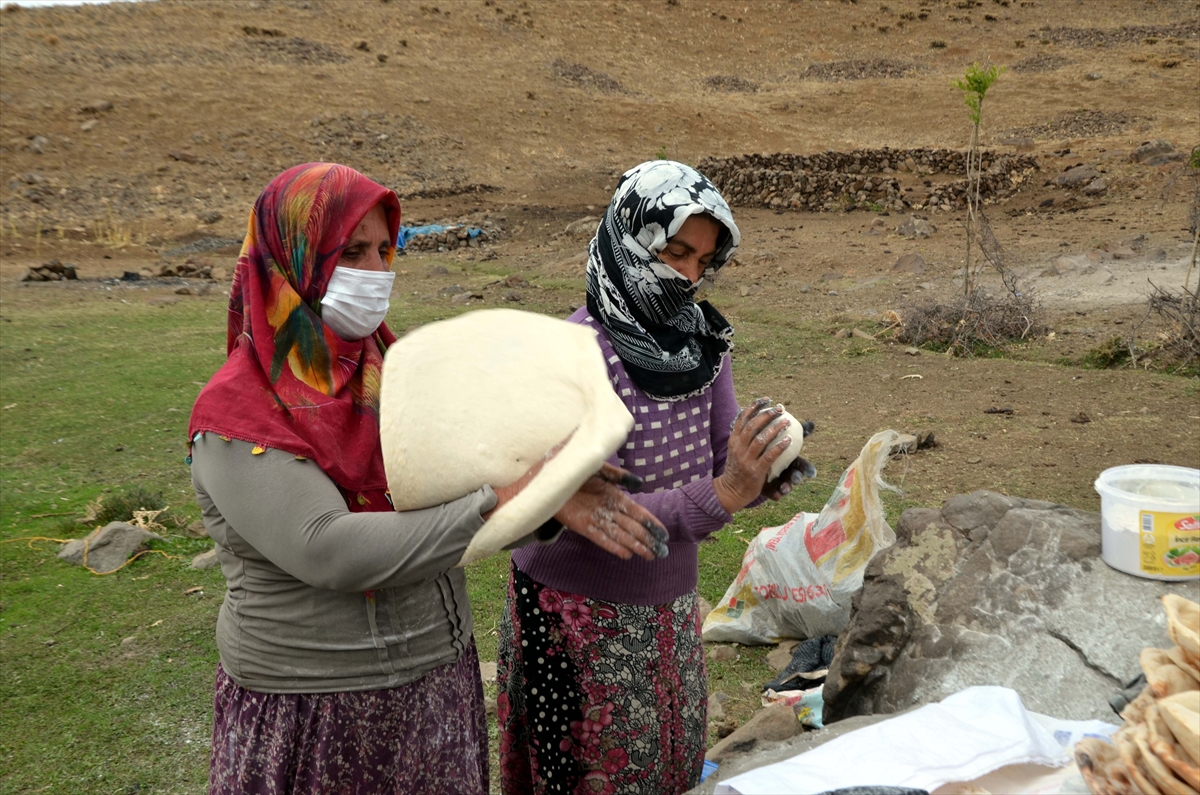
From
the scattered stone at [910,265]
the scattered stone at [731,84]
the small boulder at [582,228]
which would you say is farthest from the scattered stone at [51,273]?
the scattered stone at [731,84]

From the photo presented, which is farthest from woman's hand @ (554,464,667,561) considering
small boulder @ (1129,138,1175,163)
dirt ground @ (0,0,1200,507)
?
small boulder @ (1129,138,1175,163)

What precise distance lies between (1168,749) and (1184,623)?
10.0 inches

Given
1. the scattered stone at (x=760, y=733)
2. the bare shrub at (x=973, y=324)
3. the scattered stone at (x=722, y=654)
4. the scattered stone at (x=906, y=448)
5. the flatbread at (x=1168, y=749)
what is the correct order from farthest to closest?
the bare shrub at (x=973, y=324), the scattered stone at (x=906, y=448), the scattered stone at (x=722, y=654), the scattered stone at (x=760, y=733), the flatbread at (x=1168, y=749)

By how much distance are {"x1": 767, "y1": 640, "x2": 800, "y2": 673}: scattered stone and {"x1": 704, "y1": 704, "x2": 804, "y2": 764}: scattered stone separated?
712 mm

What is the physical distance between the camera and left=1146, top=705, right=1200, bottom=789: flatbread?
1.21m

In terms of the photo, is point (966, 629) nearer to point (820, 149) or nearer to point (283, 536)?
point (283, 536)

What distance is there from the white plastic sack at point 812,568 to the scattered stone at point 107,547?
283 centimetres

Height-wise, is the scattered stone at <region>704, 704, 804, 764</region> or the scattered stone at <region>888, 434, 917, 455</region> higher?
the scattered stone at <region>704, 704, 804, 764</region>

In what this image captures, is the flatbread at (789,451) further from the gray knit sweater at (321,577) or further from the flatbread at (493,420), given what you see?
the gray knit sweater at (321,577)

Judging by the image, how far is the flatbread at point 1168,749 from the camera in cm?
121

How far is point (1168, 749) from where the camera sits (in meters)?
1.26

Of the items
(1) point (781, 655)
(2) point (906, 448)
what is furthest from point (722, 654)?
(2) point (906, 448)

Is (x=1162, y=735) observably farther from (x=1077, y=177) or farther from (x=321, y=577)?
(x=1077, y=177)

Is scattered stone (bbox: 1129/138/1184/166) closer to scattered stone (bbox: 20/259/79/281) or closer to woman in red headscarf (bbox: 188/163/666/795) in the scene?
scattered stone (bbox: 20/259/79/281)
